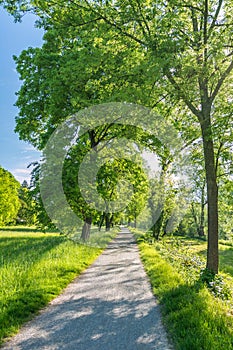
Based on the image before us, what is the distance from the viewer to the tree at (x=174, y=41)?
26.9 ft

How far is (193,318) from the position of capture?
15.8ft

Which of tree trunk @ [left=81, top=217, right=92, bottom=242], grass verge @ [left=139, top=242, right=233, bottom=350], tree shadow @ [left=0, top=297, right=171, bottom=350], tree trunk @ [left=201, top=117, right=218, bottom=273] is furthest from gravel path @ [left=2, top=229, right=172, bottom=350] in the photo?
tree trunk @ [left=81, top=217, right=92, bottom=242]

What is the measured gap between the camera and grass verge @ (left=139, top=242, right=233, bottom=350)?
403 cm

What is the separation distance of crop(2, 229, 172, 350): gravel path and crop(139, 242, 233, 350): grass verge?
0.21m

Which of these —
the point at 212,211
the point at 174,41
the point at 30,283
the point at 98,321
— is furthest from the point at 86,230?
the point at 98,321

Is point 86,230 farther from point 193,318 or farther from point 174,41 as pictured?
point 193,318

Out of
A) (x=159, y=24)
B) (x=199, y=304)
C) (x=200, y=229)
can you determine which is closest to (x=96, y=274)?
(x=199, y=304)

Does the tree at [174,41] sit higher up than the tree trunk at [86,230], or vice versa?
the tree at [174,41]

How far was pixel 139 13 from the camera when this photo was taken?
944 cm

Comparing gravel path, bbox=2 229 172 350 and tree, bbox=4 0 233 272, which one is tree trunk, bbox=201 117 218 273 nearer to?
tree, bbox=4 0 233 272

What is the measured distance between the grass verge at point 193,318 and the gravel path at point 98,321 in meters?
0.21

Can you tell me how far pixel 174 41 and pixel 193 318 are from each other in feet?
23.1

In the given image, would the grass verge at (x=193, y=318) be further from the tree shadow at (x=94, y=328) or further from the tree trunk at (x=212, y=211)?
the tree trunk at (x=212, y=211)

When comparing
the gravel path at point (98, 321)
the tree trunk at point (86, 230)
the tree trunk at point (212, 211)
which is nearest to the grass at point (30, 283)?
the gravel path at point (98, 321)
